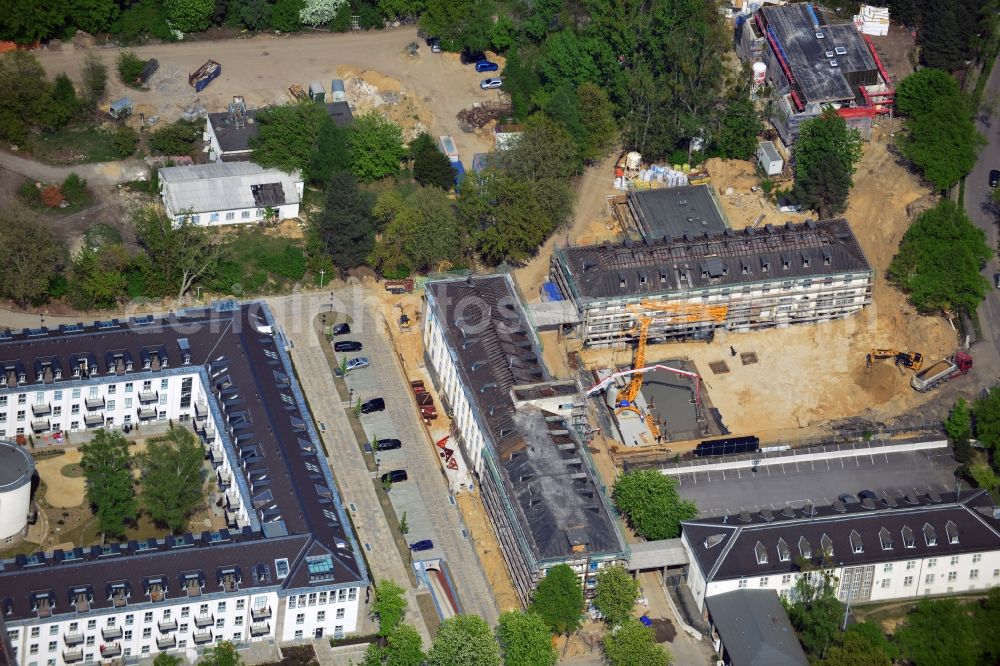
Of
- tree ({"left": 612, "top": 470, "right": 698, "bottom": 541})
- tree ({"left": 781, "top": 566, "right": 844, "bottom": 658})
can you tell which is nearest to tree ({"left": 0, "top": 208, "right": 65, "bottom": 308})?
tree ({"left": 612, "top": 470, "right": 698, "bottom": 541})

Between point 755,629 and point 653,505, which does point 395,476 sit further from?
point 755,629

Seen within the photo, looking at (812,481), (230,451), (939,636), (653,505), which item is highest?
(230,451)

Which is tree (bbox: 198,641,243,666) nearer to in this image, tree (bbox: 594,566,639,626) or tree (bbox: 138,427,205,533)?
tree (bbox: 138,427,205,533)

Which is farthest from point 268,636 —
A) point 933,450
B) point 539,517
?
point 933,450

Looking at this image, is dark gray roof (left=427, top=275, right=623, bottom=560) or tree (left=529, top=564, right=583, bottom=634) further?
dark gray roof (left=427, top=275, right=623, bottom=560)

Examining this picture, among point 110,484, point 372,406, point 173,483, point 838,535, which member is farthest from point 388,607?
point 838,535

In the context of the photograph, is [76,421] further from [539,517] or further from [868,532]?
[868,532]
